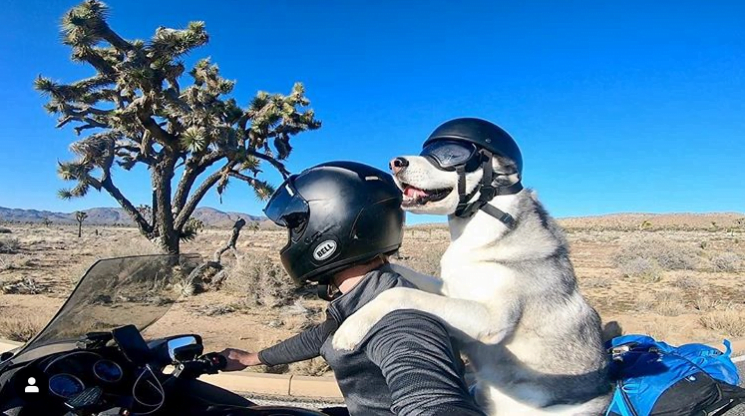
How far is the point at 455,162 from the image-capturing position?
262 centimetres

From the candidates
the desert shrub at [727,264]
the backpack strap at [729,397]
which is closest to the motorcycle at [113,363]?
the backpack strap at [729,397]

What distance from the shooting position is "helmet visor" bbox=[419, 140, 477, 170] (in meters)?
2.61

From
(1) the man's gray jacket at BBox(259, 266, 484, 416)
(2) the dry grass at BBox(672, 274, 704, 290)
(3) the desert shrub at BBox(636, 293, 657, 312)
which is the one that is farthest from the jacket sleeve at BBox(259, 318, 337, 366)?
(2) the dry grass at BBox(672, 274, 704, 290)

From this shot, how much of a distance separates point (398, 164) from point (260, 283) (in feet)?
35.4

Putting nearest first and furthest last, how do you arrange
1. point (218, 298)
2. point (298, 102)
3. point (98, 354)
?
point (98, 354) < point (218, 298) < point (298, 102)

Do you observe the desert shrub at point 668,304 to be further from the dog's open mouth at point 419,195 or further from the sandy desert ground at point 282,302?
the dog's open mouth at point 419,195

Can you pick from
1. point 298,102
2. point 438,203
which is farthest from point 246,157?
point 438,203

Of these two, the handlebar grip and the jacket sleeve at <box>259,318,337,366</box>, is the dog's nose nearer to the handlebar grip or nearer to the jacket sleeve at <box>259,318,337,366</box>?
the jacket sleeve at <box>259,318,337,366</box>

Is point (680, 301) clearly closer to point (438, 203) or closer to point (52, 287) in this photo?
point (438, 203)

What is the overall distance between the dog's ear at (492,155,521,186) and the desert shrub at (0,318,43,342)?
7.76 m

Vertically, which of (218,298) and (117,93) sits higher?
(117,93)

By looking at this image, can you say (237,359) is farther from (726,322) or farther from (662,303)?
(662,303)

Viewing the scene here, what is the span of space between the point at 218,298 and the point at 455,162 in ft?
36.9

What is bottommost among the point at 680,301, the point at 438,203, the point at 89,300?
the point at 680,301
